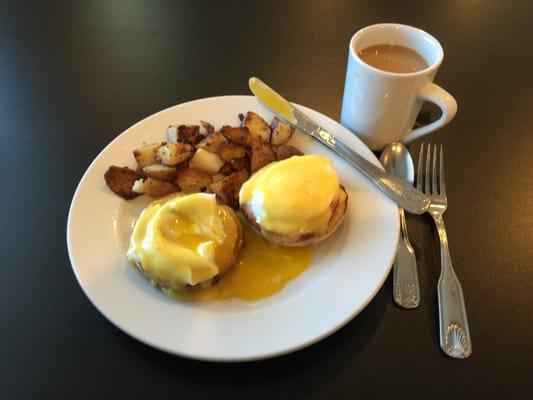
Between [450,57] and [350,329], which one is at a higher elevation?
[450,57]

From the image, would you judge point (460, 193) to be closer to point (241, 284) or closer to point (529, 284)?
point (529, 284)

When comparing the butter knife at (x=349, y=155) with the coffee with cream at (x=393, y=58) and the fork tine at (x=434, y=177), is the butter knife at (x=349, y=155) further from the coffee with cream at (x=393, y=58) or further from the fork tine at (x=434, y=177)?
the coffee with cream at (x=393, y=58)

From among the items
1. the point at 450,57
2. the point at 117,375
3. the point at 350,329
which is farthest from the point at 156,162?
the point at 450,57

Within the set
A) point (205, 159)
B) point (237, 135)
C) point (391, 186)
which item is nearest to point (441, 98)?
point (391, 186)

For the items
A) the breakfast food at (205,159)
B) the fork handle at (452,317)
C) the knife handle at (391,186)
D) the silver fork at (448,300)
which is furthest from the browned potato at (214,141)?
the fork handle at (452,317)

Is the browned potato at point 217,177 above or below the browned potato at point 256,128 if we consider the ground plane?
below

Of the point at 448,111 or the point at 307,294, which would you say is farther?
the point at 448,111

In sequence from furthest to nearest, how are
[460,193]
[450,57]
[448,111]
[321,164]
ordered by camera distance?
[450,57]
[460,193]
[448,111]
[321,164]

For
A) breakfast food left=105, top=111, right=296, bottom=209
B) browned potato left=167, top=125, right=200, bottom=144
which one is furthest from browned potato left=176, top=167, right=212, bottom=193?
browned potato left=167, top=125, right=200, bottom=144
